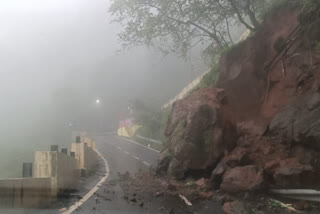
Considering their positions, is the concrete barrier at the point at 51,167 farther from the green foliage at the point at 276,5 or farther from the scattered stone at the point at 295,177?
the green foliage at the point at 276,5

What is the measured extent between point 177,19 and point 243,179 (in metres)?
13.0

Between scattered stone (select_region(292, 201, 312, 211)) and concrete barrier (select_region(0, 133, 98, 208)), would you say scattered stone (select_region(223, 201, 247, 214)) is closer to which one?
scattered stone (select_region(292, 201, 312, 211))

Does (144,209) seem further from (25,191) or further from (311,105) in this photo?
(311,105)

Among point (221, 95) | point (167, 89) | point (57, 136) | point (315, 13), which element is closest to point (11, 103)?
point (57, 136)

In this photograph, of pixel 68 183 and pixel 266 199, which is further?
pixel 68 183

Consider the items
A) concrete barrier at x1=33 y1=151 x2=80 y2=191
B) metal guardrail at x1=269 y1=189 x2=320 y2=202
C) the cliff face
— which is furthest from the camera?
the cliff face

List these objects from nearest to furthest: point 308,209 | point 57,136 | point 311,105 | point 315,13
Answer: point 308,209 → point 311,105 → point 315,13 → point 57,136

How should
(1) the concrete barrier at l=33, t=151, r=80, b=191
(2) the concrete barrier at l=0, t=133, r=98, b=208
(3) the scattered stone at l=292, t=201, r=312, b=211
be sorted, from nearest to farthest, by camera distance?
(2) the concrete barrier at l=0, t=133, r=98, b=208 → (3) the scattered stone at l=292, t=201, r=312, b=211 → (1) the concrete barrier at l=33, t=151, r=80, b=191

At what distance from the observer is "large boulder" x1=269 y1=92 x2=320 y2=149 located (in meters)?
10.1

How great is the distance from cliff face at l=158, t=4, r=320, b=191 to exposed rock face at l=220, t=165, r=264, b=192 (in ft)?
0.10

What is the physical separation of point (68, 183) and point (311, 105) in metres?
8.29

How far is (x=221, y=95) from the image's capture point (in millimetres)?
17078

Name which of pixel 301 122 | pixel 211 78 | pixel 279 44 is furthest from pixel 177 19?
pixel 301 122

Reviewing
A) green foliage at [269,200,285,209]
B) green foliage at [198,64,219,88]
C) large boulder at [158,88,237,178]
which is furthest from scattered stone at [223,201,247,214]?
green foliage at [198,64,219,88]
